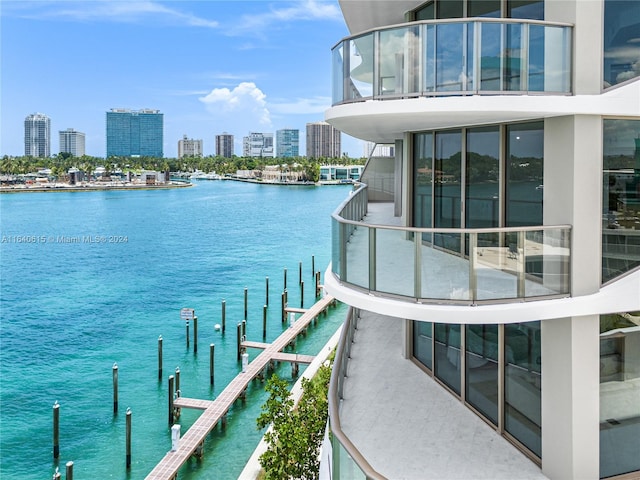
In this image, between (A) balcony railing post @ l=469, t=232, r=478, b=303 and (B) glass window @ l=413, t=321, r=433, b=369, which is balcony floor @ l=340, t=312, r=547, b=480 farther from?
(A) balcony railing post @ l=469, t=232, r=478, b=303

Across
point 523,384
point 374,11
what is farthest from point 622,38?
point 374,11

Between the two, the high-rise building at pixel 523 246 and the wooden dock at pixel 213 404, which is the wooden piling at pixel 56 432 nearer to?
the wooden dock at pixel 213 404

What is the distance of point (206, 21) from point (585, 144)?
7520 inches

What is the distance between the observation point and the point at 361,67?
26.8 feet

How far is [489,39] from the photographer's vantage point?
6.91 m

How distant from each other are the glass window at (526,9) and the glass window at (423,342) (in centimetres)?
519

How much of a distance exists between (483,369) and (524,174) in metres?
3.00

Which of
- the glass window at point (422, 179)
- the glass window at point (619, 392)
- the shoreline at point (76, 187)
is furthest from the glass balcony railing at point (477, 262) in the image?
the shoreline at point (76, 187)

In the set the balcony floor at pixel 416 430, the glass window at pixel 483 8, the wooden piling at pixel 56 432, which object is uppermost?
the glass window at pixel 483 8

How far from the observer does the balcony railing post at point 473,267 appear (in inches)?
255

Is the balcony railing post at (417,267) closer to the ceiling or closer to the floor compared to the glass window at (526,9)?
closer to the floor

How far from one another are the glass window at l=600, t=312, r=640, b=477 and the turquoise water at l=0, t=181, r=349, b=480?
14.0 m

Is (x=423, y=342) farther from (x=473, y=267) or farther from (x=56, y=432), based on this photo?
(x=56, y=432)

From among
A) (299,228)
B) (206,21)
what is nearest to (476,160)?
(299,228)
